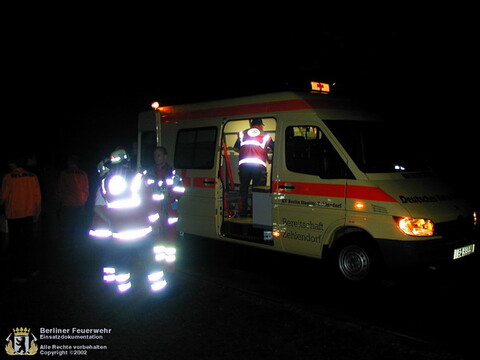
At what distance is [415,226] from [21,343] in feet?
14.3

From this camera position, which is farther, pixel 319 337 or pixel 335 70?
pixel 335 70

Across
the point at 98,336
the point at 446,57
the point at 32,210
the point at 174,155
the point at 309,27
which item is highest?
the point at 309,27

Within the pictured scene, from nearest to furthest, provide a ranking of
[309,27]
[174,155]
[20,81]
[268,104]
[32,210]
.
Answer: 1. [32,210]
2. [268,104]
3. [174,155]
4. [309,27]
5. [20,81]

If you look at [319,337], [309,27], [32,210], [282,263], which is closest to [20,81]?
[309,27]

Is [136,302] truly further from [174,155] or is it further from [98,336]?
[174,155]

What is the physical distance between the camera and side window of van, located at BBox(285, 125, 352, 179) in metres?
5.89

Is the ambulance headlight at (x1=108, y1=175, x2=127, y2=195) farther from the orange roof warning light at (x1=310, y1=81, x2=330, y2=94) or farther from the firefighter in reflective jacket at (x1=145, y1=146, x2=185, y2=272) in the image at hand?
the orange roof warning light at (x1=310, y1=81, x2=330, y2=94)

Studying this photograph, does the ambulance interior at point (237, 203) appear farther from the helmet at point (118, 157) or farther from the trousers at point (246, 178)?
the helmet at point (118, 157)

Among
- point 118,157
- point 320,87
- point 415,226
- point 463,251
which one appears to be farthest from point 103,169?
point 463,251

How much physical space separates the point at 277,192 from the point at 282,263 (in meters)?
1.43

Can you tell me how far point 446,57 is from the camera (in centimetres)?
988

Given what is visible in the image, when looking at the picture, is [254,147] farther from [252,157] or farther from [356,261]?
[356,261]

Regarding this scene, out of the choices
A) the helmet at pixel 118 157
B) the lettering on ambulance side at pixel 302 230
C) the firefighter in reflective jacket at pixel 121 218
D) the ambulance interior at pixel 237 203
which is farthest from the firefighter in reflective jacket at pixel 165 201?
the lettering on ambulance side at pixel 302 230

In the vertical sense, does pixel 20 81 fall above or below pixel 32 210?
above
